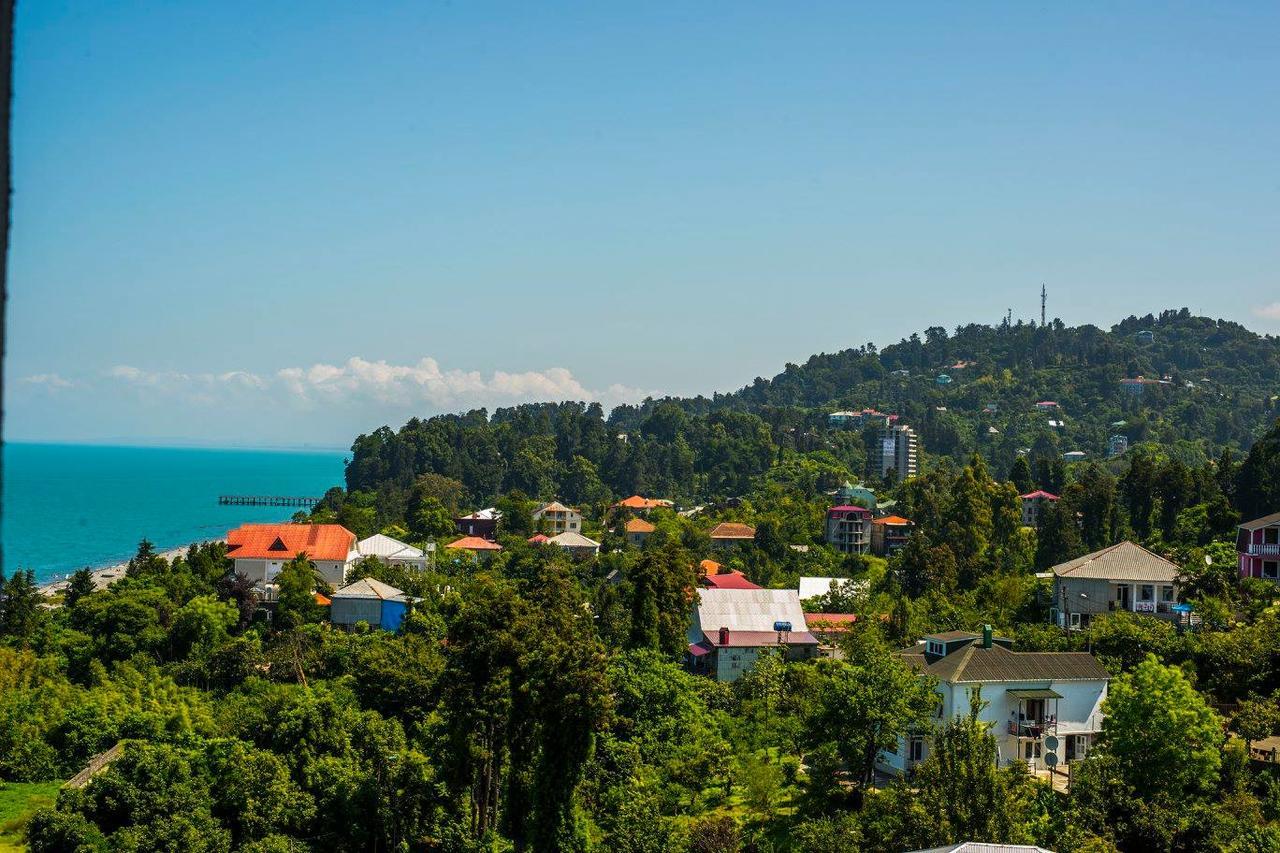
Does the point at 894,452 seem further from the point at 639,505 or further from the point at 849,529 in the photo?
the point at 849,529

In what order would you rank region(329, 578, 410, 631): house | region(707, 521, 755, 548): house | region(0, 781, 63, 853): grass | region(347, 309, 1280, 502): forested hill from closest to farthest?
region(0, 781, 63, 853): grass → region(329, 578, 410, 631): house → region(707, 521, 755, 548): house → region(347, 309, 1280, 502): forested hill

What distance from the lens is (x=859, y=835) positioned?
64.6 ft

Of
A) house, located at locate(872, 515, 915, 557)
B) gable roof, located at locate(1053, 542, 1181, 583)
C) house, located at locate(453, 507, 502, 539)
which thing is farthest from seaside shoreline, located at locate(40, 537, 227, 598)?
gable roof, located at locate(1053, 542, 1181, 583)

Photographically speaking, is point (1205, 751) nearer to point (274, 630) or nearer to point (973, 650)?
point (973, 650)

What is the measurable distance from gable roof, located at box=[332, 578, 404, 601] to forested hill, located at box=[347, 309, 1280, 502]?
1587 inches

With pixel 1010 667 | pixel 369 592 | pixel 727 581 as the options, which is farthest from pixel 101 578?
pixel 1010 667

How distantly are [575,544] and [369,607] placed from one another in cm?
2108

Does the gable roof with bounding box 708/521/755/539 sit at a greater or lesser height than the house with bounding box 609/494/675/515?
lesser

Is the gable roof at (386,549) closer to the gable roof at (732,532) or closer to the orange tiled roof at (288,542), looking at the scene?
the orange tiled roof at (288,542)

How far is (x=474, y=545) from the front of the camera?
5719 cm

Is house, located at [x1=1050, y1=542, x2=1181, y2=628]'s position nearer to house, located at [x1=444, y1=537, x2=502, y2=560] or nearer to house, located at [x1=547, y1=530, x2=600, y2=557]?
house, located at [x1=444, y1=537, x2=502, y2=560]

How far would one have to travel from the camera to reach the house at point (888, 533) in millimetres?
62125

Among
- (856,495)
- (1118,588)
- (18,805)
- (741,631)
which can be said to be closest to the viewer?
(18,805)

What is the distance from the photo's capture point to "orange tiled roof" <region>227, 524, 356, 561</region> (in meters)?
46.5
